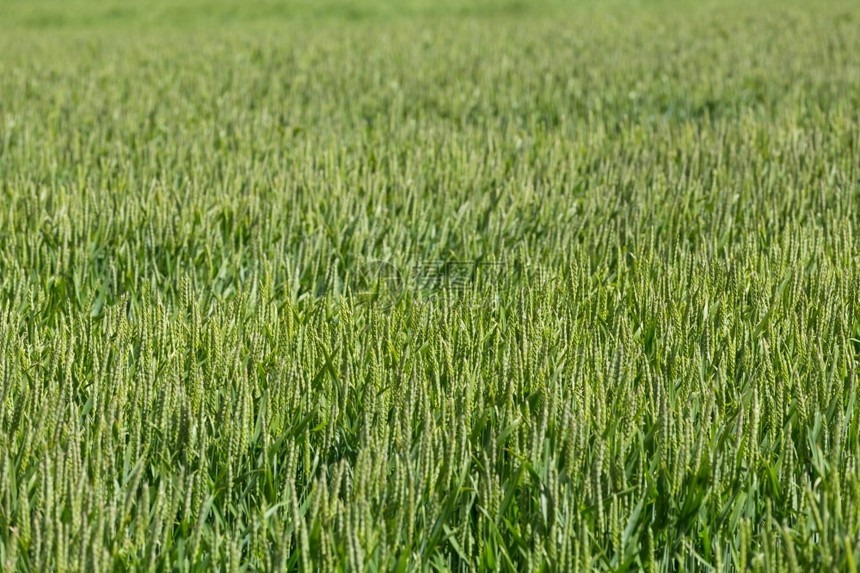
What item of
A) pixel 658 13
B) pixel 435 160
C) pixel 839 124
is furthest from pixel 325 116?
pixel 658 13

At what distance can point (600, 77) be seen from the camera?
6.66m

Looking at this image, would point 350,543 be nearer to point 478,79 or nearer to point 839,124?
point 839,124

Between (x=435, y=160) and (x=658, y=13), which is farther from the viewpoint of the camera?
(x=658, y=13)

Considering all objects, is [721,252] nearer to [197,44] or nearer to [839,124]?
[839,124]

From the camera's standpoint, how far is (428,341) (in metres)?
2.10

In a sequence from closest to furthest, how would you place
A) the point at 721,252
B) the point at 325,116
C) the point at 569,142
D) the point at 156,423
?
the point at 156,423
the point at 721,252
the point at 569,142
the point at 325,116

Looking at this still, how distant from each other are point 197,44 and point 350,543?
339 inches

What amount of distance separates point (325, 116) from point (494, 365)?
374cm

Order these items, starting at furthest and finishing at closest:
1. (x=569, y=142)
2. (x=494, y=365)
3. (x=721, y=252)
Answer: (x=569, y=142)
(x=721, y=252)
(x=494, y=365)

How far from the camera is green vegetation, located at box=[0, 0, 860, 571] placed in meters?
1.46

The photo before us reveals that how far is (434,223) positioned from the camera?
328cm

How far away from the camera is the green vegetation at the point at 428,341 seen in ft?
4.80

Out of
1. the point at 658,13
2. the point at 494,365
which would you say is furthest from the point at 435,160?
the point at 658,13

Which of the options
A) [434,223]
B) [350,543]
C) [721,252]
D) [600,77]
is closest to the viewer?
[350,543]
